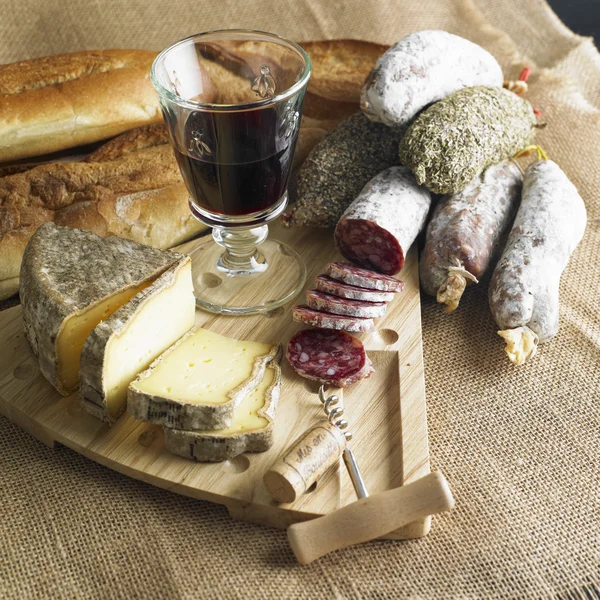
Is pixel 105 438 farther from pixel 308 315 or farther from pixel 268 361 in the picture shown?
pixel 308 315

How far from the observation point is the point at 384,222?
245cm

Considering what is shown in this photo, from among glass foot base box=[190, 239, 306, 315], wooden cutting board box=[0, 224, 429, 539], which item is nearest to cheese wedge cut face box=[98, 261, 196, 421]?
wooden cutting board box=[0, 224, 429, 539]

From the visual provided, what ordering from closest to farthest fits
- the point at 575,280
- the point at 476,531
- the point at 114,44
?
1. the point at 476,531
2. the point at 575,280
3. the point at 114,44

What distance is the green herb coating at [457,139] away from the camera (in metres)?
2.54

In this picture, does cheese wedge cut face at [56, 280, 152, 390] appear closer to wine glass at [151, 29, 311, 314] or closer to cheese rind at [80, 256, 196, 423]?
cheese rind at [80, 256, 196, 423]

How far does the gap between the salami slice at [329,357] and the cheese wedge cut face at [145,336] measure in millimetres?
336

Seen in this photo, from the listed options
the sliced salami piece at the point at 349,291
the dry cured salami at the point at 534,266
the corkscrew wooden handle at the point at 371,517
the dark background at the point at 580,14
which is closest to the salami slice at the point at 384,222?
the sliced salami piece at the point at 349,291

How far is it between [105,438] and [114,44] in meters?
2.45

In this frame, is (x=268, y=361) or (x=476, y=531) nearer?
(x=476, y=531)

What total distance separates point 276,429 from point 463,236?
91cm

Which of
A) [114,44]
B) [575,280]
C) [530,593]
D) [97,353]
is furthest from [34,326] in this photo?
[114,44]

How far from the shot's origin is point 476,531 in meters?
1.92

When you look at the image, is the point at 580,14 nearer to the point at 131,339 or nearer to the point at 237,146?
the point at 237,146

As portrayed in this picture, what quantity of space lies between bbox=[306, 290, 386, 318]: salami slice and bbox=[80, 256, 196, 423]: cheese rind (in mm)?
373
